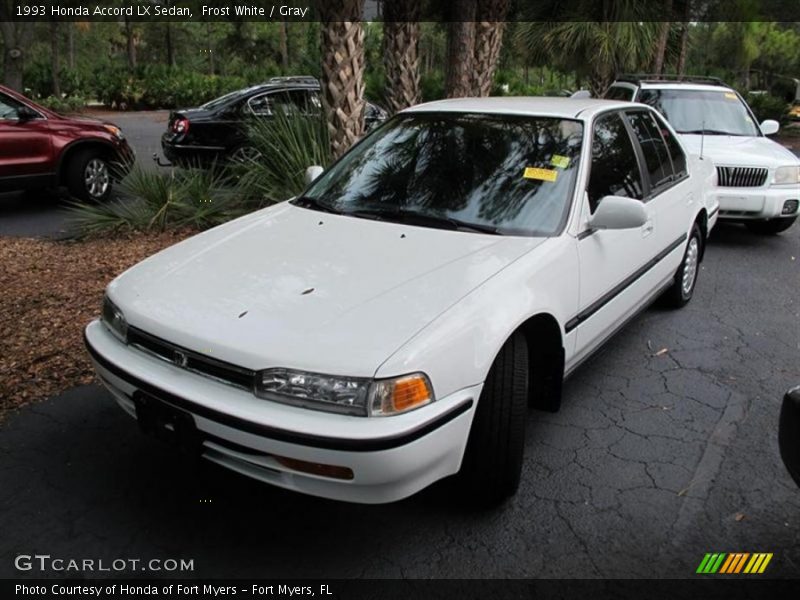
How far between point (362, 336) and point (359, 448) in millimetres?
391

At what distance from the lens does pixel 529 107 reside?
3990 mm

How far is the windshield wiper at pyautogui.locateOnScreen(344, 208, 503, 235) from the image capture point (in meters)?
3.29

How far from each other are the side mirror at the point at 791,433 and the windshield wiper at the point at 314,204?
223 cm

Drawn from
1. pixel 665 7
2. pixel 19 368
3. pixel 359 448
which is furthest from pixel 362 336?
pixel 665 7

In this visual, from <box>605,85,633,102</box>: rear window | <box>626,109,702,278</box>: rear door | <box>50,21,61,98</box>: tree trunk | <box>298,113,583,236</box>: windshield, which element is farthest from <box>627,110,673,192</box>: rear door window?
<box>50,21,61,98</box>: tree trunk

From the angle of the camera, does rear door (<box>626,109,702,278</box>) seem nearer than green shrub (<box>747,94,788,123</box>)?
Yes

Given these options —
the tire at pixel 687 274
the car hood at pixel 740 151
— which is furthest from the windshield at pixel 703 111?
the tire at pixel 687 274

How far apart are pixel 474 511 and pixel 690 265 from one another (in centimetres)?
339

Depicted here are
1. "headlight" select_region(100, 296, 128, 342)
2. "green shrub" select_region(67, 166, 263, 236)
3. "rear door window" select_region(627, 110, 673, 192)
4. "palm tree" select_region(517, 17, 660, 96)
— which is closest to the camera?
"headlight" select_region(100, 296, 128, 342)

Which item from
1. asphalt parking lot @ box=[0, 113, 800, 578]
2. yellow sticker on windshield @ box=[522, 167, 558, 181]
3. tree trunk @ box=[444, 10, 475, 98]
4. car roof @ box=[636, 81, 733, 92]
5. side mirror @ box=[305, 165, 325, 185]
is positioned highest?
tree trunk @ box=[444, 10, 475, 98]

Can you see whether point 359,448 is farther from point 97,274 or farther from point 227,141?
point 227,141

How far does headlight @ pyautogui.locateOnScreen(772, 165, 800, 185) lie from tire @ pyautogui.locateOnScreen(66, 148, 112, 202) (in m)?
7.92

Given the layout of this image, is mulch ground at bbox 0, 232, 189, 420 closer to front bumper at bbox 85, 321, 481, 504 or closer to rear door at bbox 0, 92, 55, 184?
rear door at bbox 0, 92, 55, 184

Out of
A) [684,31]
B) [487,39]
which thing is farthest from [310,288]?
[684,31]
